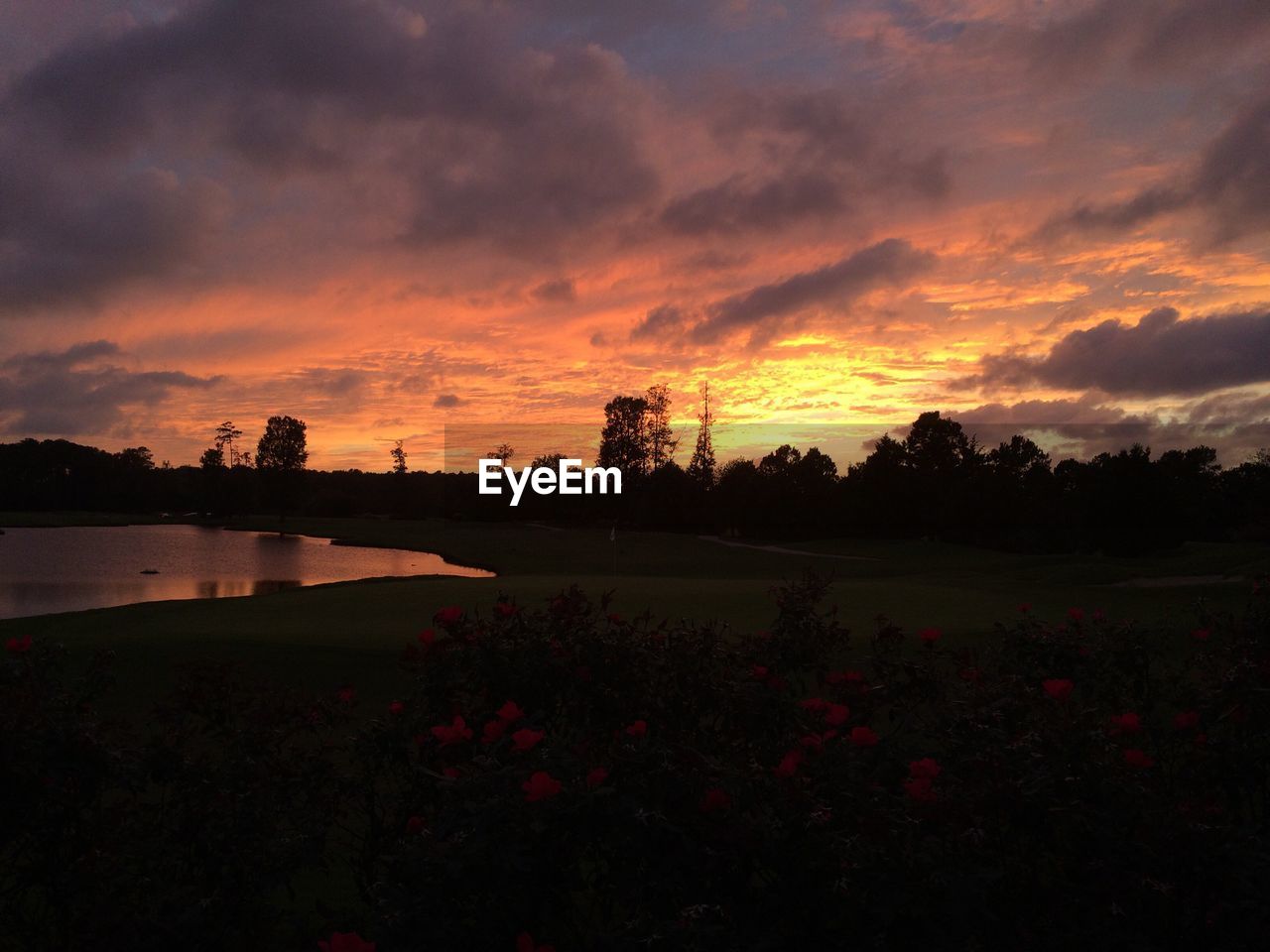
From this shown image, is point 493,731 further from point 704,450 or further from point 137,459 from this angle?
point 137,459

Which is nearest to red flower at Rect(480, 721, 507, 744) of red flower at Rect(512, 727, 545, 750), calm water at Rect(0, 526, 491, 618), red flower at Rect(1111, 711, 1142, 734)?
red flower at Rect(512, 727, 545, 750)

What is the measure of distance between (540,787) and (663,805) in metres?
0.40

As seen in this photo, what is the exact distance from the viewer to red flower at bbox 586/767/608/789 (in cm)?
246

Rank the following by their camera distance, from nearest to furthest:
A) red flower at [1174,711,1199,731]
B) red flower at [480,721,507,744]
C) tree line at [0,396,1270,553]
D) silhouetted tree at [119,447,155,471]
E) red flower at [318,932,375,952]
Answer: red flower at [318,932,375,952] → red flower at [480,721,507,744] → red flower at [1174,711,1199,731] → tree line at [0,396,1270,553] → silhouetted tree at [119,447,155,471]

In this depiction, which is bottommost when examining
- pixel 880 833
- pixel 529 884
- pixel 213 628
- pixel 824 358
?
pixel 213 628

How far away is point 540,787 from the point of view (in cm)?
236

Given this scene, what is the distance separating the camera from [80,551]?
153ft

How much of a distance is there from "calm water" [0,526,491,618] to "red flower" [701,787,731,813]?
26664mm

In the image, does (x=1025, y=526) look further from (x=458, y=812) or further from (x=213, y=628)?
(x=458, y=812)

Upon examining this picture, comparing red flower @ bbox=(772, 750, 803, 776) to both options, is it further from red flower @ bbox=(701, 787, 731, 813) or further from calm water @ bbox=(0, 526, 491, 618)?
calm water @ bbox=(0, 526, 491, 618)

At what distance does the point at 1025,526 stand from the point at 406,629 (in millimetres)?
42376

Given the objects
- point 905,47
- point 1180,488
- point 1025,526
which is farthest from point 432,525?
point 905,47

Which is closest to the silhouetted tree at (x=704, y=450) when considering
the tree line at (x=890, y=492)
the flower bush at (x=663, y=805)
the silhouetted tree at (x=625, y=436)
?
the tree line at (x=890, y=492)

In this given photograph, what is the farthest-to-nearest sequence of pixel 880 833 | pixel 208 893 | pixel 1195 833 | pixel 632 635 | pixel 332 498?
pixel 332 498 → pixel 632 635 → pixel 208 893 → pixel 1195 833 → pixel 880 833
